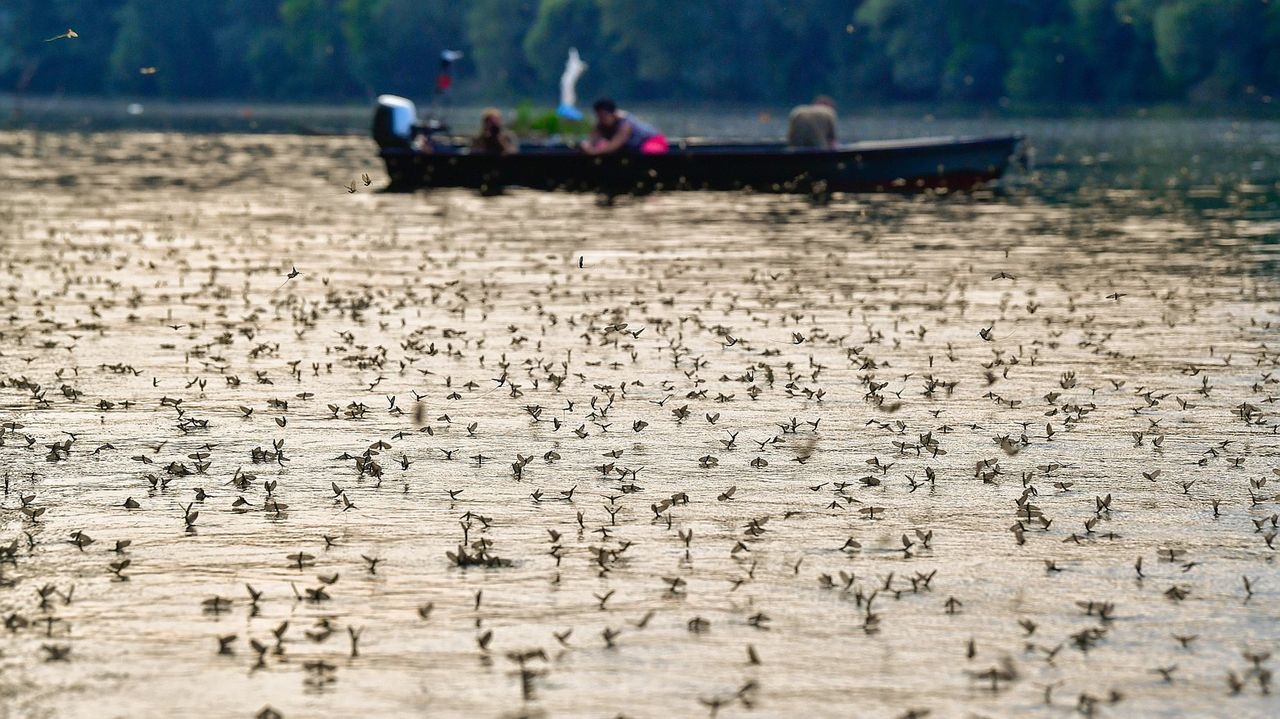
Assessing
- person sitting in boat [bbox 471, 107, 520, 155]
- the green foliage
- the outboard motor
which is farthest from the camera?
the green foliage

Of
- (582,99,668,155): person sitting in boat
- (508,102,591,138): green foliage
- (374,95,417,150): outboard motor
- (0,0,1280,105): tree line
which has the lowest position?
(582,99,668,155): person sitting in boat

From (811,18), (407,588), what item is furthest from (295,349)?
(811,18)

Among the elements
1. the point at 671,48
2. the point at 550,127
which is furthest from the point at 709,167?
the point at 671,48

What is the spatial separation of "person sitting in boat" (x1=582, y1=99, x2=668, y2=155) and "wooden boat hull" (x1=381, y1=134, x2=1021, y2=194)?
7.8 inches

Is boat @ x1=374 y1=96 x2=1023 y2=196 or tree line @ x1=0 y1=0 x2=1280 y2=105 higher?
tree line @ x1=0 y1=0 x2=1280 y2=105

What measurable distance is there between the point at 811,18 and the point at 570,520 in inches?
3680

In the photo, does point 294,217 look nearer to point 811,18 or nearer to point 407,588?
point 407,588

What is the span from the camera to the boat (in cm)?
3572

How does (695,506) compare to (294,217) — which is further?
(294,217)

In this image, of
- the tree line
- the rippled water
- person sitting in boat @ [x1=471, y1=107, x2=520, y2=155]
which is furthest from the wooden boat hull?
the tree line

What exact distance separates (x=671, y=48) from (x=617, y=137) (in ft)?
227

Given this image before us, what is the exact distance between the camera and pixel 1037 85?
9088cm

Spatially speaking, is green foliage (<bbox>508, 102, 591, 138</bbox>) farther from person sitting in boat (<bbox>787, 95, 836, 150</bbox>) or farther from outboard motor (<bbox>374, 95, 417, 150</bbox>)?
person sitting in boat (<bbox>787, 95, 836, 150</bbox>)

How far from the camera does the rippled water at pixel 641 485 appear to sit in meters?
7.25
